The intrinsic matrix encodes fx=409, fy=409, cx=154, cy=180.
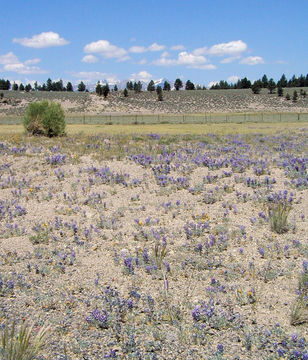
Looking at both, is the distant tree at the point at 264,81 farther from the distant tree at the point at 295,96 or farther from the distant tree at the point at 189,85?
the distant tree at the point at 295,96

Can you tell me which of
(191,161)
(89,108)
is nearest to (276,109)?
(89,108)

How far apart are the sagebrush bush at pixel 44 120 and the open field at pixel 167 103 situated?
83.4m

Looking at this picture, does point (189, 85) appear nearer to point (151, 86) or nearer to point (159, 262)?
point (151, 86)

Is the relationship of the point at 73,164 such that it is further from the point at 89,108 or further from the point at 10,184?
the point at 89,108

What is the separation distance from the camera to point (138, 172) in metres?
13.8

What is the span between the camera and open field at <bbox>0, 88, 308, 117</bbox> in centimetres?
11581

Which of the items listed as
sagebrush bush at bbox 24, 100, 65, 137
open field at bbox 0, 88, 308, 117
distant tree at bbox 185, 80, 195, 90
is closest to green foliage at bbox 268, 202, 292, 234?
sagebrush bush at bbox 24, 100, 65, 137

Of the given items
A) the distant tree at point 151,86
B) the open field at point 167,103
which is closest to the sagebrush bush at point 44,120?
the open field at point 167,103

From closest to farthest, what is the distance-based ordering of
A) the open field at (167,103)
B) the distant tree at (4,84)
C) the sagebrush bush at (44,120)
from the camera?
the sagebrush bush at (44,120)
the open field at (167,103)
the distant tree at (4,84)

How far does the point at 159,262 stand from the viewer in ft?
22.2

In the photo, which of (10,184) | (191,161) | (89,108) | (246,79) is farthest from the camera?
(246,79)

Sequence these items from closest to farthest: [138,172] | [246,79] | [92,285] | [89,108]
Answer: [92,285], [138,172], [89,108], [246,79]

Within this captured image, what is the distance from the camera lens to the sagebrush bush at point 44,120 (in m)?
27.0

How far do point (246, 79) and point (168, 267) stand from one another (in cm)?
18017
